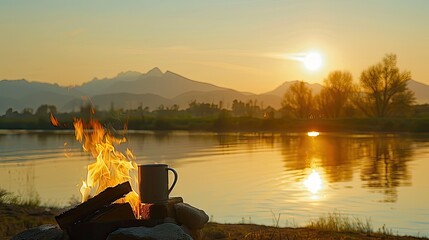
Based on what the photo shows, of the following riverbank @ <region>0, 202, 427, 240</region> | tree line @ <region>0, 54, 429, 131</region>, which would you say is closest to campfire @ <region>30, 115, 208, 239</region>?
riverbank @ <region>0, 202, 427, 240</region>

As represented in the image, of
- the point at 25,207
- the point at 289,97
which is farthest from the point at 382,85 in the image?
the point at 25,207

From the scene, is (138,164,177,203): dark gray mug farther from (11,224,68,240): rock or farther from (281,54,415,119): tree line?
A: (281,54,415,119): tree line

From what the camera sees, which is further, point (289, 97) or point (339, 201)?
point (289, 97)

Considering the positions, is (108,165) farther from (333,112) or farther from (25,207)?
(333,112)

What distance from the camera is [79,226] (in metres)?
6.38

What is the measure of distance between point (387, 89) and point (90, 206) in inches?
2747

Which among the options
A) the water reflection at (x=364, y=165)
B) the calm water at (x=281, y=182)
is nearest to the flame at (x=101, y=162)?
the calm water at (x=281, y=182)

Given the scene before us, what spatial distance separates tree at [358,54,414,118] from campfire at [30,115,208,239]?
68461mm

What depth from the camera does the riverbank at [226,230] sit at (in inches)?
354

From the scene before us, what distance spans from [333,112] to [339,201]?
66.2 m

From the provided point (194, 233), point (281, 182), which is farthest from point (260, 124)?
point (194, 233)

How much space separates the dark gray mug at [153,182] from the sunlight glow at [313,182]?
11429 millimetres

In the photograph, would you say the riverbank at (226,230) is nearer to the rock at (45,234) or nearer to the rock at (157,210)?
the rock at (157,210)

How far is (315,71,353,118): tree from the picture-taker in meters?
79.8
